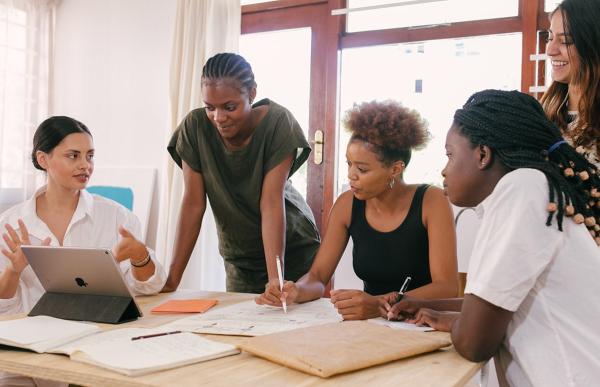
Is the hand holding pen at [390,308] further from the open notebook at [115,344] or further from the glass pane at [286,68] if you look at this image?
the glass pane at [286,68]

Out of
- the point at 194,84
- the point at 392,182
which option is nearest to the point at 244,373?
the point at 392,182

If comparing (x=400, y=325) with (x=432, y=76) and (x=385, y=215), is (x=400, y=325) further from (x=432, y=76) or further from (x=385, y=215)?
(x=432, y=76)

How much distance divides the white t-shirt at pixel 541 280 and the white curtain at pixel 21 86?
12.3ft

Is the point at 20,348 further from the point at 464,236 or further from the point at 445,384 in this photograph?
the point at 464,236

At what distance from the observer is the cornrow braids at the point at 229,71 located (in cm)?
190

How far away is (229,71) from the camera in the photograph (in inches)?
75.1

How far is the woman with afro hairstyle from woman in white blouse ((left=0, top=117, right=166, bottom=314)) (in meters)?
0.48

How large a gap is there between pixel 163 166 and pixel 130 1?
119 cm

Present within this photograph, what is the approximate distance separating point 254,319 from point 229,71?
0.82 metres

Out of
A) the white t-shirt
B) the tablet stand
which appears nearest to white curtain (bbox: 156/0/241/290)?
the tablet stand

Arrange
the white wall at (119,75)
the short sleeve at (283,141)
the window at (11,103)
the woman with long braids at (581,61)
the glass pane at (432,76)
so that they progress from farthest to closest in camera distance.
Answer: the white wall at (119,75), the window at (11,103), the glass pane at (432,76), the short sleeve at (283,141), the woman with long braids at (581,61)

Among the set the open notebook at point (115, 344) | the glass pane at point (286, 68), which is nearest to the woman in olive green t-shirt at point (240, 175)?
the open notebook at point (115, 344)

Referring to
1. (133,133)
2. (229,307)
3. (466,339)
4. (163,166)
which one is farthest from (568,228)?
(133,133)

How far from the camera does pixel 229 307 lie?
5.34 ft
